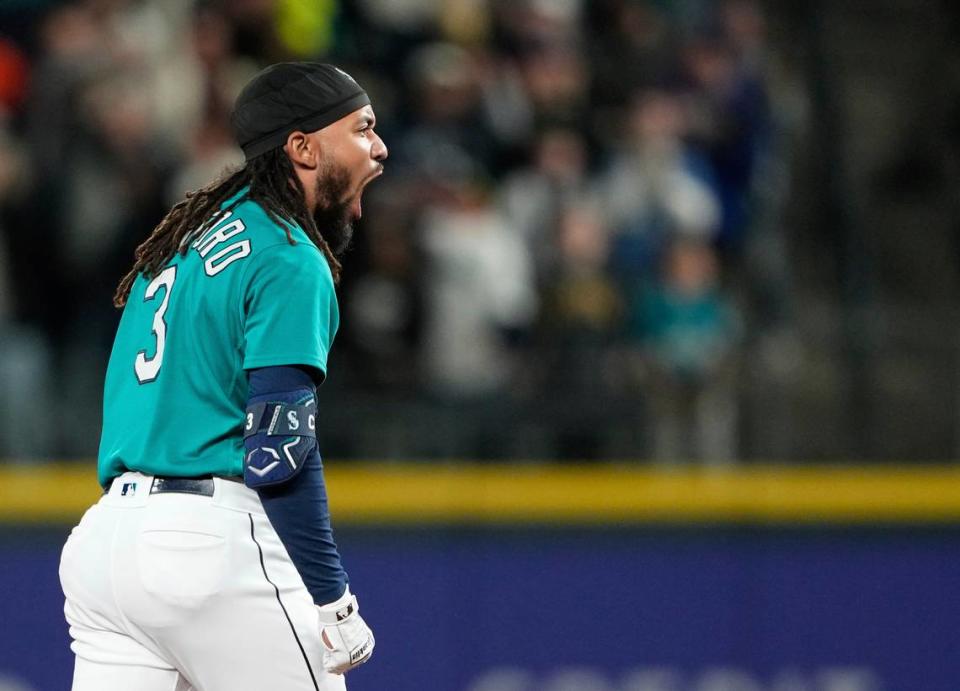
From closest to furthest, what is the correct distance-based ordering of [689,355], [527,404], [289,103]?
[289,103] < [527,404] < [689,355]

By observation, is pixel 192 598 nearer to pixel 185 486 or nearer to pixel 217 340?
pixel 185 486

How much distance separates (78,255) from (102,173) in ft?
1.24

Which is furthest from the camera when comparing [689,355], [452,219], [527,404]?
[452,219]

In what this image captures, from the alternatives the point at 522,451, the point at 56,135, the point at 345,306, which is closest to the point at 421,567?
the point at 522,451

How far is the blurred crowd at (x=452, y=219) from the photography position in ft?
22.2

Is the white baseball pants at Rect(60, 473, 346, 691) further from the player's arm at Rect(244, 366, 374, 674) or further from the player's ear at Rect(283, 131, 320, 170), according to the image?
the player's ear at Rect(283, 131, 320, 170)

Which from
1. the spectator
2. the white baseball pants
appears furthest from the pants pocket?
the spectator

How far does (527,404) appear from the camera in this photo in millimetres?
6746

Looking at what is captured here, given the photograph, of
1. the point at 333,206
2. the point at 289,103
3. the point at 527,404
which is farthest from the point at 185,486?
the point at 527,404

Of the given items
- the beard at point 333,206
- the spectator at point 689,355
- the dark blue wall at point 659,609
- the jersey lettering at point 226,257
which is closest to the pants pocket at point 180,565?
the jersey lettering at point 226,257

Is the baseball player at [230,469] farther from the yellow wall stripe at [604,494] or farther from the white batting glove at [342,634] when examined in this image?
the yellow wall stripe at [604,494]

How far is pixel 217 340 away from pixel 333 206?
42 cm

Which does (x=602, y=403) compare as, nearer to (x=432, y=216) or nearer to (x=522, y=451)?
(x=522, y=451)

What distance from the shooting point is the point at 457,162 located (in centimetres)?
754
